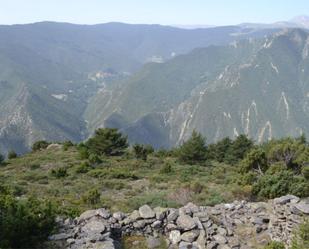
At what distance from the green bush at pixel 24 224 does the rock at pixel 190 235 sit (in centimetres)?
432

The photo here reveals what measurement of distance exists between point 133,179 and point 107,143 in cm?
1432

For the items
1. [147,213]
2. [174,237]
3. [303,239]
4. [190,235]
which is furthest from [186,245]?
[303,239]

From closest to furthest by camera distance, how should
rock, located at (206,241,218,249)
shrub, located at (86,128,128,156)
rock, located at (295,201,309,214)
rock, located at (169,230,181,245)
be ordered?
rock, located at (206,241,218,249)
rock, located at (169,230,181,245)
rock, located at (295,201,309,214)
shrub, located at (86,128,128,156)

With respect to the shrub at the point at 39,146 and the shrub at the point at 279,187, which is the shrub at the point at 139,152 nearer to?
the shrub at the point at 39,146

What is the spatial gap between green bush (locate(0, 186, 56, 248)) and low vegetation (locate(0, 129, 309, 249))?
3cm

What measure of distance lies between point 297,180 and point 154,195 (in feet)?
22.8

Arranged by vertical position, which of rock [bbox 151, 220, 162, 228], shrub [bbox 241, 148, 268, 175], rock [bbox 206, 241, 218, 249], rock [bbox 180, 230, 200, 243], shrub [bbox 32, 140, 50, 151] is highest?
rock [bbox 151, 220, 162, 228]

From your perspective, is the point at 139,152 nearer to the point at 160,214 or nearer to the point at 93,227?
the point at 160,214

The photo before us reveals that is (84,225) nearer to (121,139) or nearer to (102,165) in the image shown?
(102,165)

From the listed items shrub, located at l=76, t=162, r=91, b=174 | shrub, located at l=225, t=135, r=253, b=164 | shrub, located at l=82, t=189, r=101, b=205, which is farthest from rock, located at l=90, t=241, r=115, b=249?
shrub, located at l=225, t=135, r=253, b=164

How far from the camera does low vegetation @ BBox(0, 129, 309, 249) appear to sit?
50.1 feet

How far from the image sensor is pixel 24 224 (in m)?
13.0

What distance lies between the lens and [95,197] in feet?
65.3

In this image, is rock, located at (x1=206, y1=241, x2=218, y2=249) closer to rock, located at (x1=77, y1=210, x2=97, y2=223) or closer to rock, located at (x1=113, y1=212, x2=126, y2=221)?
rock, located at (x1=113, y1=212, x2=126, y2=221)
